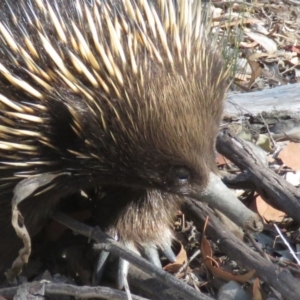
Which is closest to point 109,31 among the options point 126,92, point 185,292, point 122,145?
point 126,92

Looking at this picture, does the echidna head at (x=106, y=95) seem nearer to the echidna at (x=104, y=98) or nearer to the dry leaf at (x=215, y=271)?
the echidna at (x=104, y=98)

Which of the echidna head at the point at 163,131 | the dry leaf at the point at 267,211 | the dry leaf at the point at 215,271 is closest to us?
the echidna head at the point at 163,131

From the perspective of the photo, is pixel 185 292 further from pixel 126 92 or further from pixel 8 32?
pixel 8 32

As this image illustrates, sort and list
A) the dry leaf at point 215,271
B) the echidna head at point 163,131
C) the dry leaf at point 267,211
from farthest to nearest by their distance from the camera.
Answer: the dry leaf at point 267,211, the dry leaf at point 215,271, the echidna head at point 163,131

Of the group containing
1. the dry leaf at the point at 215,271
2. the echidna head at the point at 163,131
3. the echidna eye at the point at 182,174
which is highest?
the echidna head at the point at 163,131

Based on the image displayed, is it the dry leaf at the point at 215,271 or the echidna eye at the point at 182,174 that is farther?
the dry leaf at the point at 215,271

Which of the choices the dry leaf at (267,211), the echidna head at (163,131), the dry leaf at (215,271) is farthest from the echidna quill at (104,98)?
the dry leaf at (267,211)

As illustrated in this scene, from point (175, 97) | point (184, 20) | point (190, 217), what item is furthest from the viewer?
point (190, 217)

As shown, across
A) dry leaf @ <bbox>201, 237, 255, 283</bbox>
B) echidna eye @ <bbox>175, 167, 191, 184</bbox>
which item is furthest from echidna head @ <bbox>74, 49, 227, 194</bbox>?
dry leaf @ <bbox>201, 237, 255, 283</bbox>
